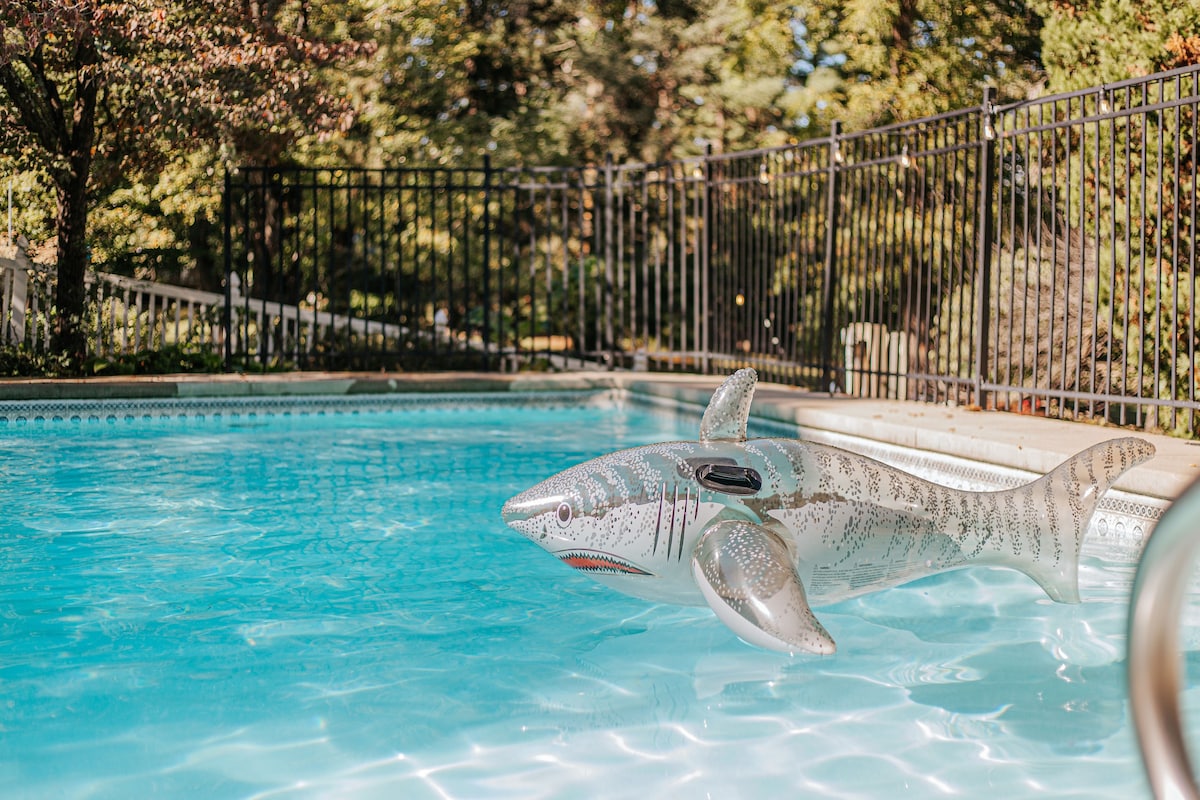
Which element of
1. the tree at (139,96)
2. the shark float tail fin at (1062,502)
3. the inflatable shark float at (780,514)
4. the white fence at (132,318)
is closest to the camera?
the inflatable shark float at (780,514)

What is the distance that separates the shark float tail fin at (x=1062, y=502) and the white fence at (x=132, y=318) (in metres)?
9.81

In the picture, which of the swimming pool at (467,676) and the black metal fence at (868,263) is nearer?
the swimming pool at (467,676)

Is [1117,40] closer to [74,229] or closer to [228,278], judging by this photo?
[228,278]

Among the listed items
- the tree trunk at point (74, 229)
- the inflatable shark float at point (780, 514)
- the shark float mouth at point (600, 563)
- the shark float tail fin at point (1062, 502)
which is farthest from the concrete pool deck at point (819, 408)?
the shark float mouth at point (600, 563)

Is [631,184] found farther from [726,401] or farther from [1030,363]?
[726,401]

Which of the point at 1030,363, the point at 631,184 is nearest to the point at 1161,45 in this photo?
the point at 1030,363

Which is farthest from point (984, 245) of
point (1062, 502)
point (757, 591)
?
point (757, 591)

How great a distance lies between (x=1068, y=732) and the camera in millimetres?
3359

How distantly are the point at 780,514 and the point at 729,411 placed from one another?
1.28 ft

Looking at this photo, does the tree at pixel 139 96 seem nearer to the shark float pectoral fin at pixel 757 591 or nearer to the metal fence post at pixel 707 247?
the metal fence post at pixel 707 247

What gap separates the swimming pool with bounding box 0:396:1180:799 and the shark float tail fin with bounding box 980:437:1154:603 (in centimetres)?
39

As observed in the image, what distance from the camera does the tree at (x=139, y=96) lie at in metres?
11.9

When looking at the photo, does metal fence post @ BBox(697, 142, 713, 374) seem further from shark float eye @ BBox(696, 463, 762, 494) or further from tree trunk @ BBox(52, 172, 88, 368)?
shark float eye @ BBox(696, 463, 762, 494)

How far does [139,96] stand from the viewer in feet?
41.6
